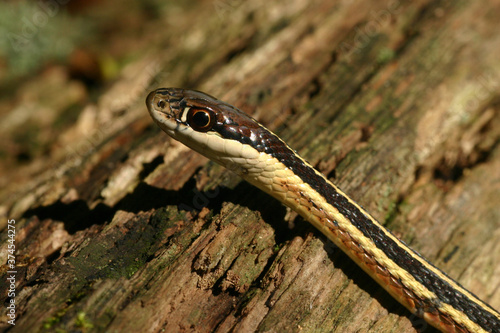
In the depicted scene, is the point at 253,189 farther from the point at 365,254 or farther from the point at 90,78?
the point at 90,78

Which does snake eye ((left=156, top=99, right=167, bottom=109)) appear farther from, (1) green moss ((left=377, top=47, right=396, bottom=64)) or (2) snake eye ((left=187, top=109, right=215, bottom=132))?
(1) green moss ((left=377, top=47, right=396, bottom=64))

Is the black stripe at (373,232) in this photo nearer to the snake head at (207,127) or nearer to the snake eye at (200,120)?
the snake head at (207,127)

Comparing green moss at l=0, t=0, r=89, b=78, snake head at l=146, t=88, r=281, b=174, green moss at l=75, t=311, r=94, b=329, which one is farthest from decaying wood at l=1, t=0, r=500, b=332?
green moss at l=0, t=0, r=89, b=78

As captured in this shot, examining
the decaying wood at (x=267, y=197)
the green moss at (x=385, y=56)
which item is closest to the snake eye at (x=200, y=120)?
the decaying wood at (x=267, y=197)

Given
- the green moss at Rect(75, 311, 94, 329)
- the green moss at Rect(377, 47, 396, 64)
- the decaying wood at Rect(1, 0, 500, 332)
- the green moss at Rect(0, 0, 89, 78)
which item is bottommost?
the green moss at Rect(0, 0, 89, 78)

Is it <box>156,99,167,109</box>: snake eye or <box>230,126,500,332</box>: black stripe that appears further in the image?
<box>156,99,167,109</box>: snake eye

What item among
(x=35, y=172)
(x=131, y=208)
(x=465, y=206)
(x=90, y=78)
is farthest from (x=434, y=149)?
(x=90, y=78)
